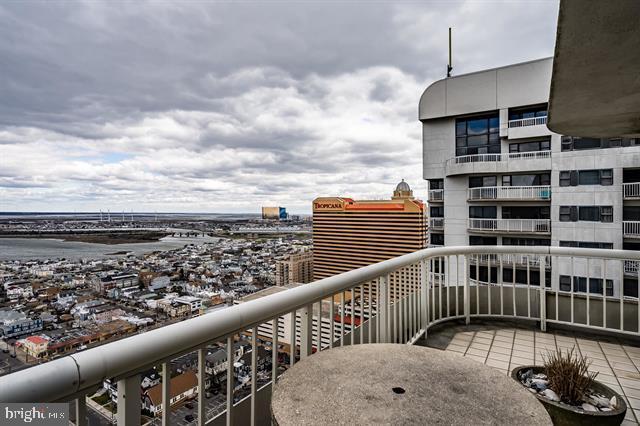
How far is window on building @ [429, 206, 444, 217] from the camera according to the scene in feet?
52.3

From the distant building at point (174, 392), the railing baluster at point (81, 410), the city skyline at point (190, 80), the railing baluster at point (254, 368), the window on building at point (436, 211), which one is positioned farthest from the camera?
the window on building at point (436, 211)

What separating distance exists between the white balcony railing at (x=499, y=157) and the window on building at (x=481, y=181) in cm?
74

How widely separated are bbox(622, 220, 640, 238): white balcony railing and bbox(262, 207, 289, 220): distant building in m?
12.5

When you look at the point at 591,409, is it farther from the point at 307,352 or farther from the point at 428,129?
the point at 428,129

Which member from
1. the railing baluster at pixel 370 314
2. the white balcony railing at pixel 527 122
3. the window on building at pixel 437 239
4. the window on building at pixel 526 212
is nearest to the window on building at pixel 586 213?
the window on building at pixel 526 212

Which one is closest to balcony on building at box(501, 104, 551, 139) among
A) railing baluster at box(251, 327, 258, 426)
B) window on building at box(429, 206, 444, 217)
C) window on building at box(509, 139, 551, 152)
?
window on building at box(509, 139, 551, 152)

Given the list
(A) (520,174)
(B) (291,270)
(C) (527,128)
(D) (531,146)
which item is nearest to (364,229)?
(A) (520,174)

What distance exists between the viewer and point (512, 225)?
46.0ft

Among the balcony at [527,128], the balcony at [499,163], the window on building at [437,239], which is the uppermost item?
the balcony at [527,128]

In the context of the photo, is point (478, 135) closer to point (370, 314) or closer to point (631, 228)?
point (631, 228)

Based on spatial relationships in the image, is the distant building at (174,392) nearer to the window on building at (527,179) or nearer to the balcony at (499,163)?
the balcony at (499,163)

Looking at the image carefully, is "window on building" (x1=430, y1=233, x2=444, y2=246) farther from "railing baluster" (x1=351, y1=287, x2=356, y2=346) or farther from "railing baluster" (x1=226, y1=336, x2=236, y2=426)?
"railing baluster" (x1=226, y1=336, x2=236, y2=426)

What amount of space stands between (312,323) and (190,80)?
7.42 metres

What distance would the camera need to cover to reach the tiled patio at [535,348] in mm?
2635
